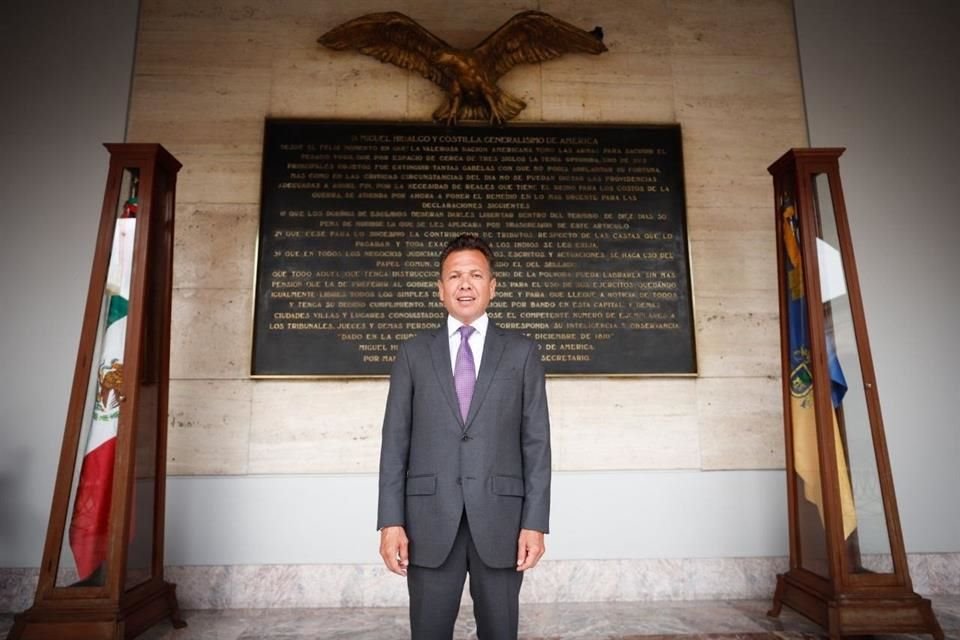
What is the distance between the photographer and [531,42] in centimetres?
426

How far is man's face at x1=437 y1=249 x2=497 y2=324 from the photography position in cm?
207

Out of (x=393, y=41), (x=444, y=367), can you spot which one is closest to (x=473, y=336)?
(x=444, y=367)

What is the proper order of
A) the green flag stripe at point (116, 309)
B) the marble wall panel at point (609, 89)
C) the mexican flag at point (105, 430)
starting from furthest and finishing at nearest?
the marble wall panel at point (609, 89), the green flag stripe at point (116, 309), the mexican flag at point (105, 430)

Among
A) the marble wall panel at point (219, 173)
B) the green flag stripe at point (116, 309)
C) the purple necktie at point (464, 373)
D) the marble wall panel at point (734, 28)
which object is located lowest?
the purple necktie at point (464, 373)

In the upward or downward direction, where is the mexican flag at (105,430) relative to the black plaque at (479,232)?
downward

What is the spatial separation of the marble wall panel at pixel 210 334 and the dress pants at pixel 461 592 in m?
2.37

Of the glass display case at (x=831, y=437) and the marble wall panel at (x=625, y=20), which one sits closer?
the glass display case at (x=831, y=437)

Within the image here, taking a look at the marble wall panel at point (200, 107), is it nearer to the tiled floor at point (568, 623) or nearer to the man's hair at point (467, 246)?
the man's hair at point (467, 246)

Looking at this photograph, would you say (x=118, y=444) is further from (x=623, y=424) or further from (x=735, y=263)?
(x=735, y=263)

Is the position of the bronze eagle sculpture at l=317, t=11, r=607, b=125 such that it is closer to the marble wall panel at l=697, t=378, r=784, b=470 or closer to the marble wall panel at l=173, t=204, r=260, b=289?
the marble wall panel at l=173, t=204, r=260, b=289

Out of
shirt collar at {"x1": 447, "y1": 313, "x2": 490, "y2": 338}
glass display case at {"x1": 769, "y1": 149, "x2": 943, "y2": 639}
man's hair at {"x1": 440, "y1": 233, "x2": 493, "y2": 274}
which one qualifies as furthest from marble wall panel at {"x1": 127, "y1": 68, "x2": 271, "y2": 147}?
glass display case at {"x1": 769, "y1": 149, "x2": 943, "y2": 639}

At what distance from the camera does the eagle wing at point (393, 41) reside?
4.08 meters

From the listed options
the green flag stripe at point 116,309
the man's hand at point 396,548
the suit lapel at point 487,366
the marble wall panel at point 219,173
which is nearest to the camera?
the man's hand at point 396,548

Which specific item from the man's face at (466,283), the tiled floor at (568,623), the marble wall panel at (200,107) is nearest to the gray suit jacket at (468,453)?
the man's face at (466,283)
